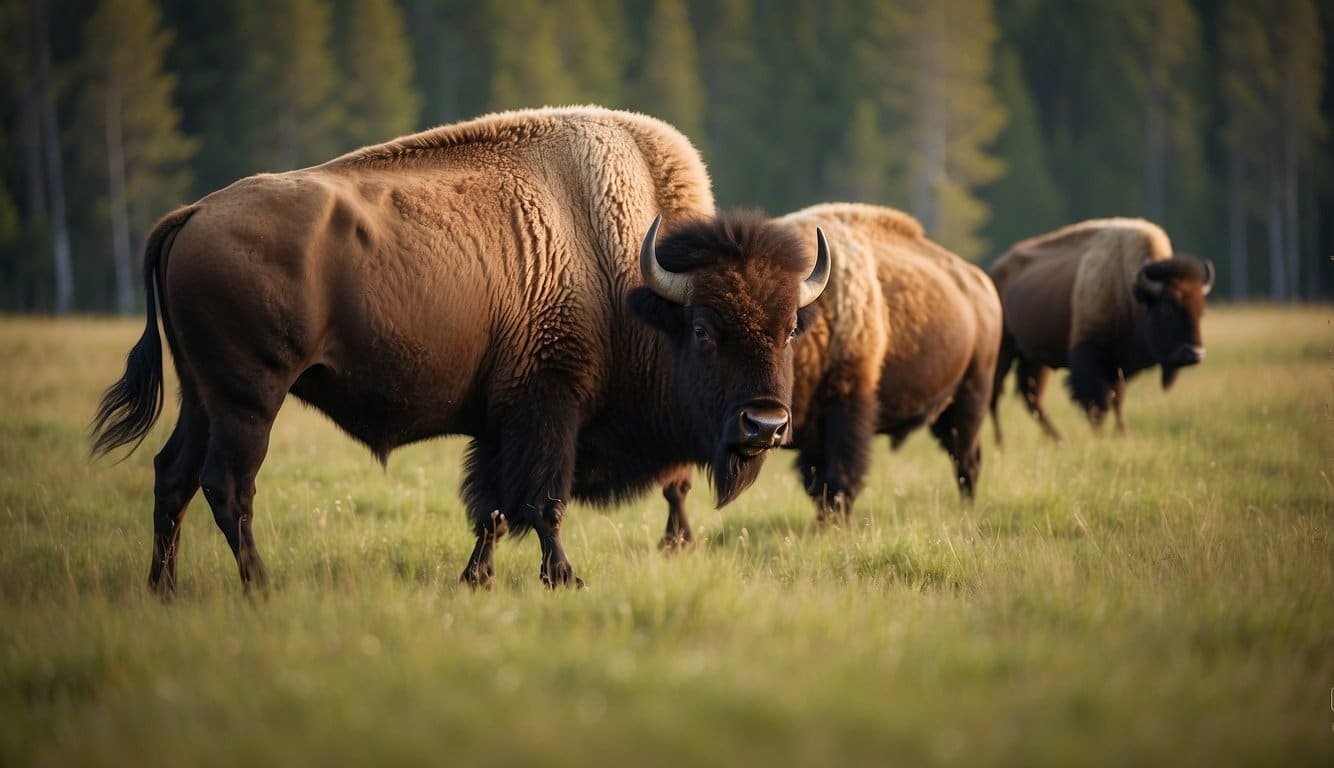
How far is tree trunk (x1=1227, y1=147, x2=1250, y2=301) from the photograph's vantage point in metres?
41.8

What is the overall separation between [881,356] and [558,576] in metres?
3.08

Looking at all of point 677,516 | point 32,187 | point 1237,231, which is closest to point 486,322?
point 677,516

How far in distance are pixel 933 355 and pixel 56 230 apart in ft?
107

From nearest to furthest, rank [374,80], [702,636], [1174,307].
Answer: [702,636] < [1174,307] < [374,80]

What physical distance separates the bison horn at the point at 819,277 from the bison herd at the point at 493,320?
14 millimetres

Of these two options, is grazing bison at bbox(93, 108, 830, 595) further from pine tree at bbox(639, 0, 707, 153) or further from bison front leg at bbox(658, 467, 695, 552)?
pine tree at bbox(639, 0, 707, 153)

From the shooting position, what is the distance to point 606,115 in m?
6.11

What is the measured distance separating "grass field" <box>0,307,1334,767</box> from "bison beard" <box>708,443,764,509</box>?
47cm

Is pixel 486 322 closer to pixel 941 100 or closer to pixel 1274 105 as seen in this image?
pixel 941 100

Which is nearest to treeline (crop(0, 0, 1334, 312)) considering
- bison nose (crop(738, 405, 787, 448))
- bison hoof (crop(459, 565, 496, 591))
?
bison hoof (crop(459, 565, 496, 591))

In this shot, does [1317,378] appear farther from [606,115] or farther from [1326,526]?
[606,115]

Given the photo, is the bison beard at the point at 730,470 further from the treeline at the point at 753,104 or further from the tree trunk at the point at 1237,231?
the tree trunk at the point at 1237,231

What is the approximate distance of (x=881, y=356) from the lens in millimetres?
7219

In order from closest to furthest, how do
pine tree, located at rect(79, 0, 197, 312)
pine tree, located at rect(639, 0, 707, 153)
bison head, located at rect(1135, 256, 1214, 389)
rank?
bison head, located at rect(1135, 256, 1214, 389), pine tree, located at rect(79, 0, 197, 312), pine tree, located at rect(639, 0, 707, 153)
